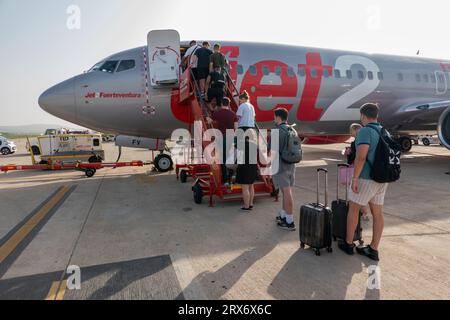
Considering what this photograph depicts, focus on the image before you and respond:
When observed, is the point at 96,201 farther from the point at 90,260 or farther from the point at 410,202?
the point at 410,202

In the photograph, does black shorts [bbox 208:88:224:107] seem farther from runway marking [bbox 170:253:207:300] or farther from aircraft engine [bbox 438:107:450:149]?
aircraft engine [bbox 438:107:450:149]

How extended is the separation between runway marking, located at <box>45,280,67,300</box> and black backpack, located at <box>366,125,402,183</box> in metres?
3.74

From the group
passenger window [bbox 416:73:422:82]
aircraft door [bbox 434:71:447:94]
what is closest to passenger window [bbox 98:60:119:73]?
passenger window [bbox 416:73:422:82]

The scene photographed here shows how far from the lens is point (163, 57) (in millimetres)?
9750

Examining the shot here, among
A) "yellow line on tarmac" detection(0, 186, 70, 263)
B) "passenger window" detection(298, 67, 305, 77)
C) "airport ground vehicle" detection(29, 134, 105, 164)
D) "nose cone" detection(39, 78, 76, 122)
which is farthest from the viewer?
"airport ground vehicle" detection(29, 134, 105, 164)

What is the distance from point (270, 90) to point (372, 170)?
7473 mm

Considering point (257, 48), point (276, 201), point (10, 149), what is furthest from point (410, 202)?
point (10, 149)

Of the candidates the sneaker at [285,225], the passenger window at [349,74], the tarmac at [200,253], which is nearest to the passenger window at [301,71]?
the passenger window at [349,74]

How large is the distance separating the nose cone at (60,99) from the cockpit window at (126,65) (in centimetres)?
148

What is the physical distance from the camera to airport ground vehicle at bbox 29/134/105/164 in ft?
48.4

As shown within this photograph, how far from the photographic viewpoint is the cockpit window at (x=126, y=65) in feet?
32.4

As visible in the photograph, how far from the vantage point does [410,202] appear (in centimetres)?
672

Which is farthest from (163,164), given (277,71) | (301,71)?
(301,71)

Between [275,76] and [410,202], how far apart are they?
611cm
